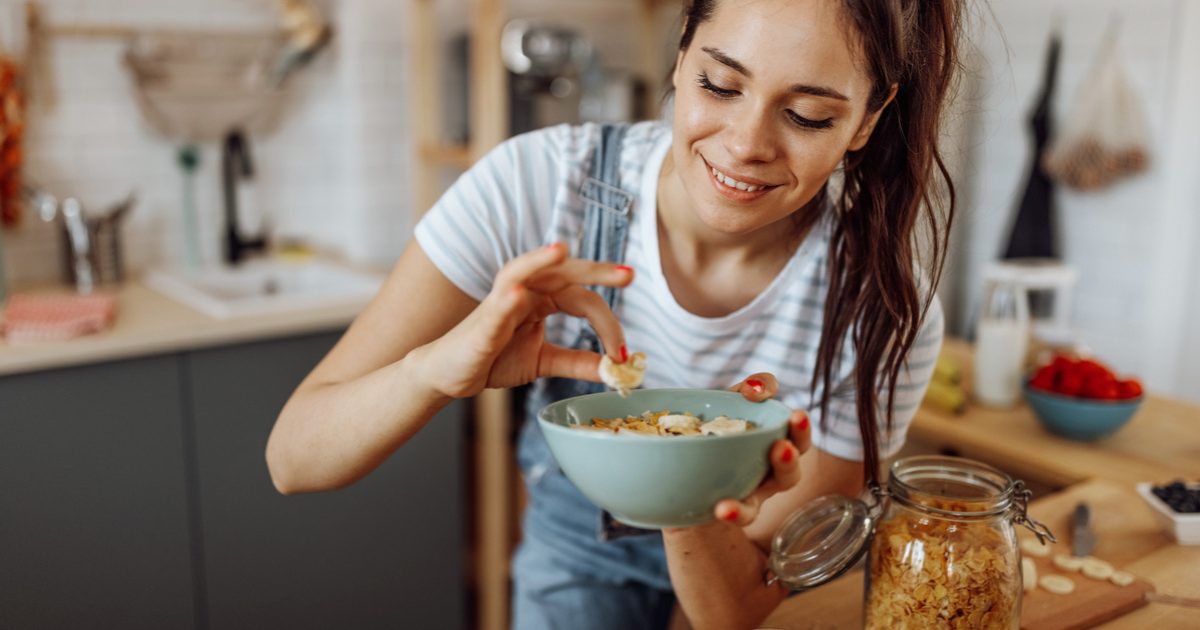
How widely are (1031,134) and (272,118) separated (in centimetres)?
211

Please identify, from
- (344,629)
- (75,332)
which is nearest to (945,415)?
(344,629)

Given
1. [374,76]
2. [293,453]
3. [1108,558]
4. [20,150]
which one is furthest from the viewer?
[374,76]

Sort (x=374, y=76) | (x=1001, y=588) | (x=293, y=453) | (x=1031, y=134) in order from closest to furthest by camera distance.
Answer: (x=1001, y=588), (x=293, y=453), (x=374, y=76), (x=1031, y=134)

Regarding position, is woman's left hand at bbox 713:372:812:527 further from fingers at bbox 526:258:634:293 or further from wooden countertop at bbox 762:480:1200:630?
wooden countertop at bbox 762:480:1200:630

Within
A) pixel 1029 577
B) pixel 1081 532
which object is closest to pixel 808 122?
pixel 1029 577

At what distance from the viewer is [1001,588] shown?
2.80ft

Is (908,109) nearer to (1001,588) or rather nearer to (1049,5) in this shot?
(1001,588)

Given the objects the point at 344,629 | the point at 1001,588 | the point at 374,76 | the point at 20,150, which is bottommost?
the point at 344,629

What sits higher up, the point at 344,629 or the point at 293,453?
the point at 293,453

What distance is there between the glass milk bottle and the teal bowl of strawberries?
0.43 ft

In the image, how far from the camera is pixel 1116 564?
1172 millimetres

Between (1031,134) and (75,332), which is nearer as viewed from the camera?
(75,332)

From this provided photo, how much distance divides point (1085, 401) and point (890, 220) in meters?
0.81

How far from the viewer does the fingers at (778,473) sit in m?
0.75
